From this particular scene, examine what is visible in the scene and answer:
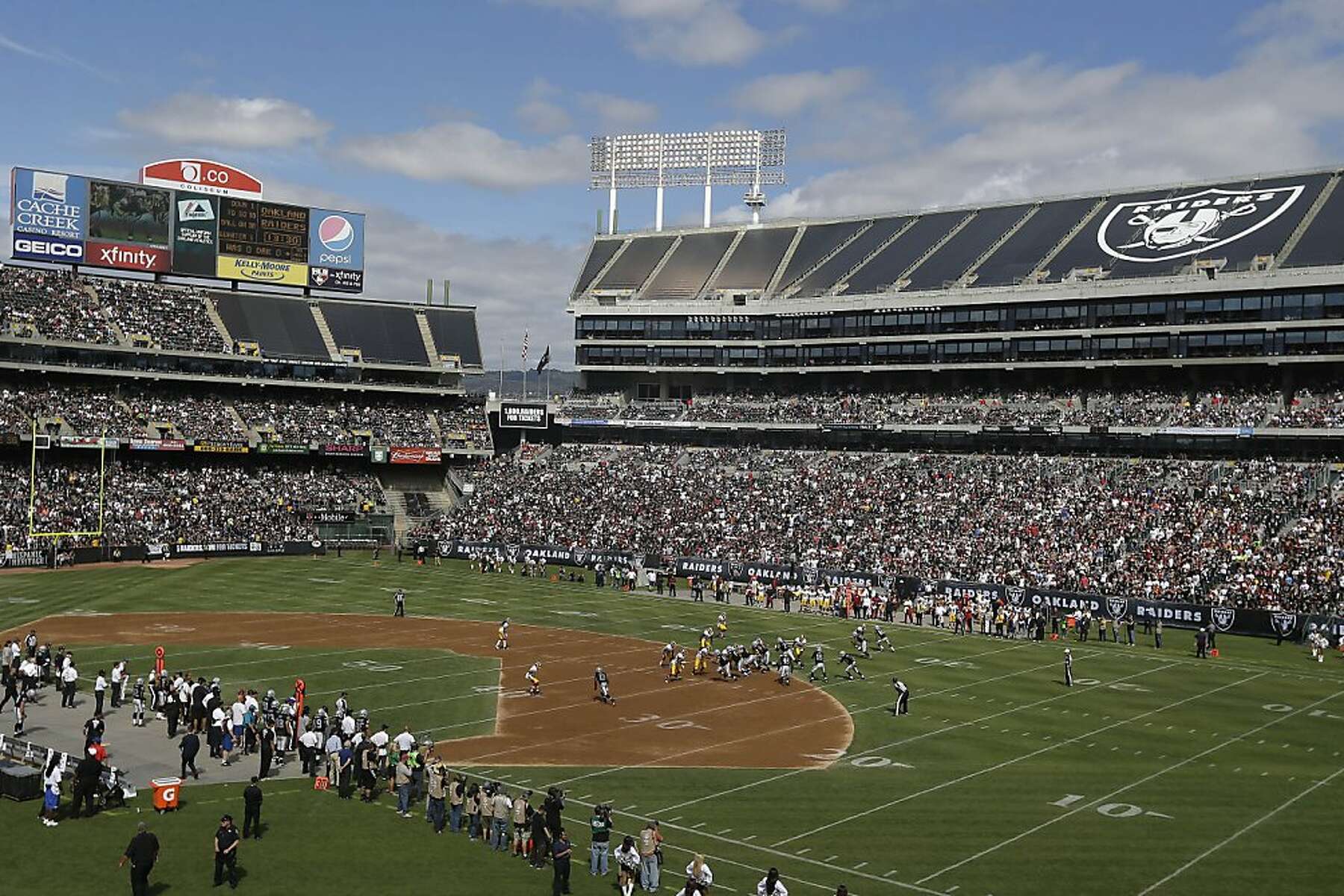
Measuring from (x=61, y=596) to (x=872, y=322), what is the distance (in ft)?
181

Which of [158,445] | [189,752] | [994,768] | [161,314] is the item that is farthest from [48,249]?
[994,768]

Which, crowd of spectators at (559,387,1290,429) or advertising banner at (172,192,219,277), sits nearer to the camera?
crowd of spectators at (559,387,1290,429)

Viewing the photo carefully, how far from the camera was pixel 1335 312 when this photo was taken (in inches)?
2675

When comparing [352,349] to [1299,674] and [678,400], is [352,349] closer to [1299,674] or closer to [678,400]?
[678,400]

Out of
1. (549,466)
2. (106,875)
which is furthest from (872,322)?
(106,875)

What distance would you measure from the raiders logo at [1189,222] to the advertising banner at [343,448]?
53.2 m

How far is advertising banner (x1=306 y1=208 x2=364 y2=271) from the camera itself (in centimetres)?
9212

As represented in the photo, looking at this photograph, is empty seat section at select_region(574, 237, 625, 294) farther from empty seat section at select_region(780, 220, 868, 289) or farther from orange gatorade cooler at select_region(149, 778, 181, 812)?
orange gatorade cooler at select_region(149, 778, 181, 812)

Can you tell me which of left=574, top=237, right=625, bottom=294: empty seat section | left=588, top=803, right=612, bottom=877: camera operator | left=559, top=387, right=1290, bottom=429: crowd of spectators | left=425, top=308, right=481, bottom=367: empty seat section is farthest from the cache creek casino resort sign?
left=588, top=803, right=612, bottom=877: camera operator

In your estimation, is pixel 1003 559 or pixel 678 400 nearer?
pixel 1003 559

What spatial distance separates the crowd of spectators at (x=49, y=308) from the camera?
77.9 meters

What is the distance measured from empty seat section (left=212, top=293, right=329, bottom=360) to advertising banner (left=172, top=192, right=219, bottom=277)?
3.56m

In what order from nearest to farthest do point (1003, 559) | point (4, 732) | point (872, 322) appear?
point (4, 732) < point (1003, 559) < point (872, 322)

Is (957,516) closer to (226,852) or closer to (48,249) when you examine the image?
(226,852)
